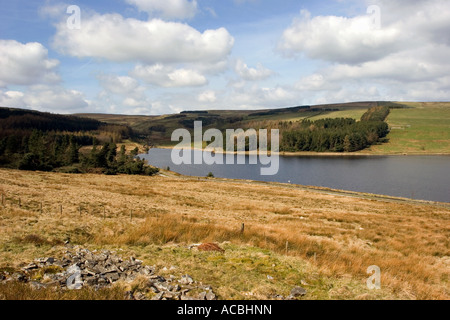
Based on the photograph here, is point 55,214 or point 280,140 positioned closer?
point 55,214

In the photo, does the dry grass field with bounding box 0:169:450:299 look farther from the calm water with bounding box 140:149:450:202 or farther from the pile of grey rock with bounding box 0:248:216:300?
the calm water with bounding box 140:149:450:202

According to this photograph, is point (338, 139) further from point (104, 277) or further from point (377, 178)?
point (104, 277)

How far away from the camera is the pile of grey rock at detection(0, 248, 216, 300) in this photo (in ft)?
25.9

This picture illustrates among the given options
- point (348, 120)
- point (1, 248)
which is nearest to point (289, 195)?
point (1, 248)

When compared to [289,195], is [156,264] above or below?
above

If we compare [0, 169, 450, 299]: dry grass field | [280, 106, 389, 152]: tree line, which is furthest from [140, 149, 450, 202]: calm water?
[280, 106, 389, 152]: tree line

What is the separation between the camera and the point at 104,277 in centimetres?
870

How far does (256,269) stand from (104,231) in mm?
8875

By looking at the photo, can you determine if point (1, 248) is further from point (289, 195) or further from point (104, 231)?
point (289, 195)

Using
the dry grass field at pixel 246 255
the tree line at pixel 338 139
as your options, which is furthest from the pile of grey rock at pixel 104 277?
the tree line at pixel 338 139

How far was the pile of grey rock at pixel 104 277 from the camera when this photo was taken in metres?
7.88

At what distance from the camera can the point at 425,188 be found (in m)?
64.6
